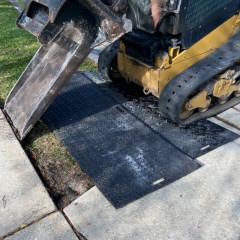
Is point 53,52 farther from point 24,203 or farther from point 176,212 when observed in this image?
point 176,212

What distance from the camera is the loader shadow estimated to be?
10.2 ft

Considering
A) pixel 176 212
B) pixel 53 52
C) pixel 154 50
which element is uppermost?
pixel 154 50

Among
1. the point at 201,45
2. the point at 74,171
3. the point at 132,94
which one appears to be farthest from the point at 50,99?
the point at 201,45

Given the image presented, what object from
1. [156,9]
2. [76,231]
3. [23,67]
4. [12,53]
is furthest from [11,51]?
[76,231]

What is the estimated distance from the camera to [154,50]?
3740mm

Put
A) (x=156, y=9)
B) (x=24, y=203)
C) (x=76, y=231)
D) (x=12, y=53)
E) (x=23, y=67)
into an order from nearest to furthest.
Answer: (x=76, y=231) < (x=24, y=203) < (x=156, y=9) < (x=23, y=67) < (x=12, y=53)

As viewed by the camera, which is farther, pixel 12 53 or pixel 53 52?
pixel 12 53

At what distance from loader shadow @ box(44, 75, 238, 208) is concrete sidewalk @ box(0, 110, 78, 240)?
448mm

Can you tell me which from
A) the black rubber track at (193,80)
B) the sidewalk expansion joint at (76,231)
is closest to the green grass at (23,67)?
the sidewalk expansion joint at (76,231)

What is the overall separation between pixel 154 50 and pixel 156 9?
419 mm

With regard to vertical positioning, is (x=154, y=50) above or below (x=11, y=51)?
above

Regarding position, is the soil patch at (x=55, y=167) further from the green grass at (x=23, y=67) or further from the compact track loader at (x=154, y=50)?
the compact track loader at (x=154, y=50)

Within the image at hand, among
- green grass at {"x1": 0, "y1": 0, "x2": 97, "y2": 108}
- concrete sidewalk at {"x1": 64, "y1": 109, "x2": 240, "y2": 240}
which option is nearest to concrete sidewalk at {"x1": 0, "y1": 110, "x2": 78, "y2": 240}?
concrete sidewalk at {"x1": 64, "y1": 109, "x2": 240, "y2": 240}

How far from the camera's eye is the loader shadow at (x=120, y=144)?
3115mm
